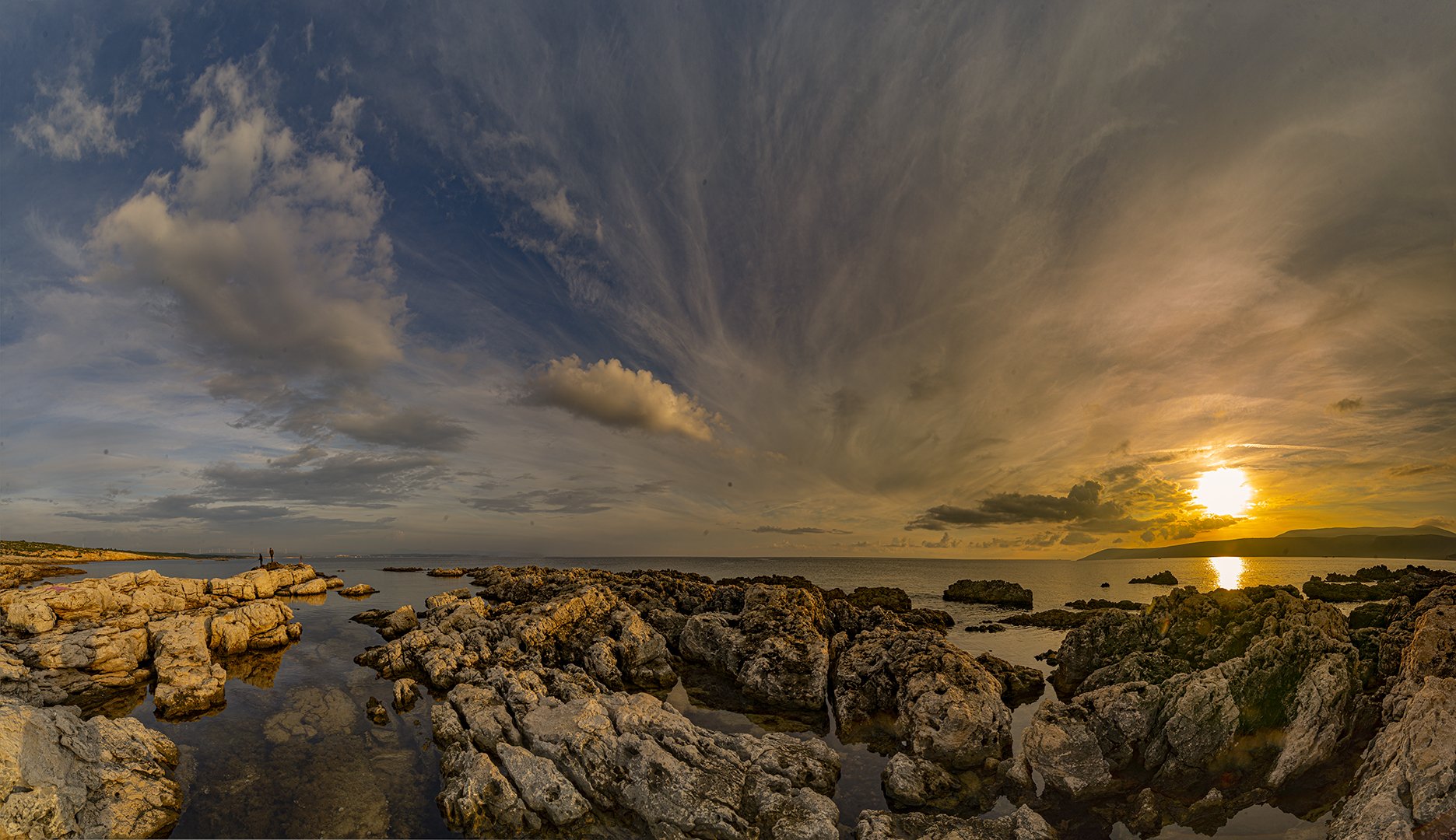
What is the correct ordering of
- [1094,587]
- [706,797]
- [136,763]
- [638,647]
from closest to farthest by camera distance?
[706,797], [136,763], [638,647], [1094,587]

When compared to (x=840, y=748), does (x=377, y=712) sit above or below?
above

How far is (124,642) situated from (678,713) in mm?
31675

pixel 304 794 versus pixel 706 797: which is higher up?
pixel 706 797

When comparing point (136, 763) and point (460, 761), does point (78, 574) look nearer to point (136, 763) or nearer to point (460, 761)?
point (136, 763)

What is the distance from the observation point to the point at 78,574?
79.4 m

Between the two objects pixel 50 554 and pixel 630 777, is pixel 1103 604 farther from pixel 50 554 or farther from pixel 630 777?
pixel 50 554

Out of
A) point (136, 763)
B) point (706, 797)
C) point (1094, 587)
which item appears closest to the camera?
point (706, 797)

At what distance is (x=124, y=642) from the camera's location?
27.7 metres

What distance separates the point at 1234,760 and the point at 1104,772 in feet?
13.3

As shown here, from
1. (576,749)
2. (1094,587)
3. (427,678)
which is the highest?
(576,749)

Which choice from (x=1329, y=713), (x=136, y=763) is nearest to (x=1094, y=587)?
(x=1329, y=713)

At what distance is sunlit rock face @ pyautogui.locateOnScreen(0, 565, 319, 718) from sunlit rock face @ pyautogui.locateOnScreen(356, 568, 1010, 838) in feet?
25.4

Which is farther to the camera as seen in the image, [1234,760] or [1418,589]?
[1418,589]

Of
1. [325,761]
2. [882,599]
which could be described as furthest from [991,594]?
[325,761]
